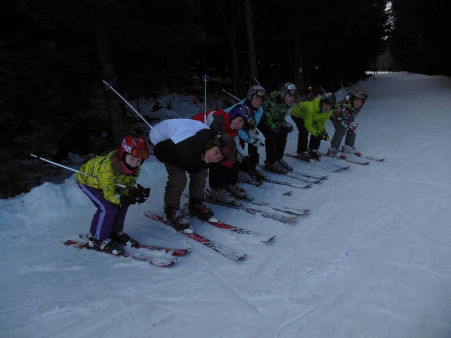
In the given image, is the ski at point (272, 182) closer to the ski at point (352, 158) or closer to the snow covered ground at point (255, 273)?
the snow covered ground at point (255, 273)

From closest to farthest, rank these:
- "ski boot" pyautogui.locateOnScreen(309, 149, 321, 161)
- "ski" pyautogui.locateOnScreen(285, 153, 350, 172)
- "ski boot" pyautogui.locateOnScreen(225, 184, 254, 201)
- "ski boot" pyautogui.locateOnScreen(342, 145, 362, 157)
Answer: "ski boot" pyautogui.locateOnScreen(225, 184, 254, 201)
"ski" pyautogui.locateOnScreen(285, 153, 350, 172)
"ski boot" pyautogui.locateOnScreen(309, 149, 321, 161)
"ski boot" pyautogui.locateOnScreen(342, 145, 362, 157)

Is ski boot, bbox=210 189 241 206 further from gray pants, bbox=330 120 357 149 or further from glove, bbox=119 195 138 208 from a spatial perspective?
gray pants, bbox=330 120 357 149

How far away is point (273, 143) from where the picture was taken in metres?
→ 6.30

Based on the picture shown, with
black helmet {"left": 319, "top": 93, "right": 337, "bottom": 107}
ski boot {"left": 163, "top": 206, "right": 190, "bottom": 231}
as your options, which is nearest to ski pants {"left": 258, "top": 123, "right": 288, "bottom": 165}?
black helmet {"left": 319, "top": 93, "right": 337, "bottom": 107}

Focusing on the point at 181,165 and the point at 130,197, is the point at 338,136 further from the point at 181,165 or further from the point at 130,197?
the point at 130,197

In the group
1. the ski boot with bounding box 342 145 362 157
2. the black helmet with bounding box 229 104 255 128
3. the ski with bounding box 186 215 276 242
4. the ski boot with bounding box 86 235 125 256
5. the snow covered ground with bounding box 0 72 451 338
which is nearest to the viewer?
the snow covered ground with bounding box 0 72 451 338

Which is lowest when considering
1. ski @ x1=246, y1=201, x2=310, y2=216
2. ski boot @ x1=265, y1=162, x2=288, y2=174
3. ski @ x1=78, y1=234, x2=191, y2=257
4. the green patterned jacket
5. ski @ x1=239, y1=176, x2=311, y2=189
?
ski @ x1=78, y1=234, x2=191, y2=257

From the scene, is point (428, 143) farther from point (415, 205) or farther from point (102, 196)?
point (102, 196)

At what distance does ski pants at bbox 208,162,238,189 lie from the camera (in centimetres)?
502

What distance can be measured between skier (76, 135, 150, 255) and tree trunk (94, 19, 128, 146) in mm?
3456

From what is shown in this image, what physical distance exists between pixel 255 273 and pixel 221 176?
2042mm

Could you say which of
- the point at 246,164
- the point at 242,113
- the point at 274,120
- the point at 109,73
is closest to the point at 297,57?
the point at 274,120

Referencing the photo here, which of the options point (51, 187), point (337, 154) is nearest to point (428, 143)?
point (337, 154)

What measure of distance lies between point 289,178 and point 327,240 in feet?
8.11
